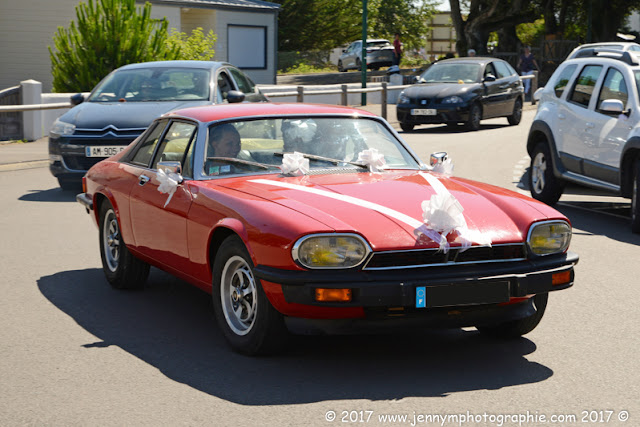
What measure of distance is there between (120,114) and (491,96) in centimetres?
1370

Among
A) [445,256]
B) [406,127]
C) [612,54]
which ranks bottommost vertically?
[406,127]

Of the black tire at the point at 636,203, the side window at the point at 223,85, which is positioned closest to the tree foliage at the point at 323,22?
the side window at the point at 223,85

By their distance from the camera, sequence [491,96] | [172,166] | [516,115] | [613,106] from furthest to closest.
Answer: [516,115]
[491,96]
[613,106]
[172,166]

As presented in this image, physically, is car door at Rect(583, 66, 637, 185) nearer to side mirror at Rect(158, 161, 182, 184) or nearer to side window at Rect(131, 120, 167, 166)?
side window at Rect(131, 120, 167, 166)

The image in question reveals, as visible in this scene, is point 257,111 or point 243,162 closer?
point 243,162

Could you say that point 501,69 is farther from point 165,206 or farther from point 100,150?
point 165,206

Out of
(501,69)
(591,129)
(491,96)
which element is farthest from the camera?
(501,69)

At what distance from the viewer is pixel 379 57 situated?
6238 cm

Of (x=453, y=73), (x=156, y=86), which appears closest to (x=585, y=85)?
(x=156, y=86)

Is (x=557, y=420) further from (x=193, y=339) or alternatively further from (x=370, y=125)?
(x=370, y=125)

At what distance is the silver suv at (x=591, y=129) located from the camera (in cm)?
1121

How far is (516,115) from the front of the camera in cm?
2711

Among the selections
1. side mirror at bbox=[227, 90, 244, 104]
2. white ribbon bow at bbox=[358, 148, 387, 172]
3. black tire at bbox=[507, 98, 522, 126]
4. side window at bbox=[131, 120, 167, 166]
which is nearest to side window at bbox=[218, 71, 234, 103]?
side mirror at bbox=[227, 90, 244, 104]

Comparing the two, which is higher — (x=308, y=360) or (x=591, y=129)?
(x=591, y=129)
